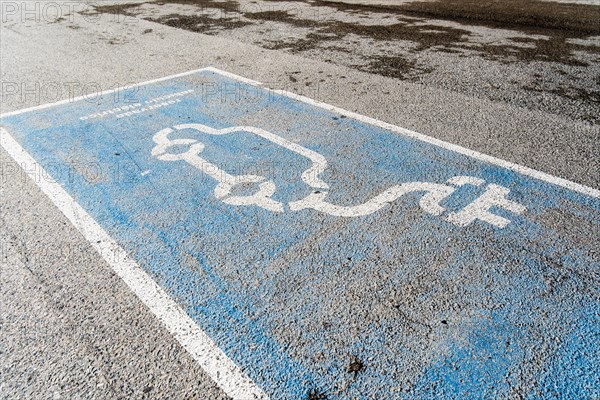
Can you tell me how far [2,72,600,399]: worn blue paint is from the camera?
8.23ft

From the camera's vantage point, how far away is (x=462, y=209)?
3744mm

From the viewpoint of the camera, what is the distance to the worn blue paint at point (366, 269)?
2.51 meters

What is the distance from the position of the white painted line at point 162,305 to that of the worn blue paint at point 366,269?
0.20ft

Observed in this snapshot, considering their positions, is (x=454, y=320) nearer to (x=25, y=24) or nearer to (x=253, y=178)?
(x=253, y=178)

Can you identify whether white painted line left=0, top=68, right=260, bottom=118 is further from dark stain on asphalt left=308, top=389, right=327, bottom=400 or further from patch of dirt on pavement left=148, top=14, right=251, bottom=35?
dark stain on asphalt left=308, top=389, right=327, bottom=400

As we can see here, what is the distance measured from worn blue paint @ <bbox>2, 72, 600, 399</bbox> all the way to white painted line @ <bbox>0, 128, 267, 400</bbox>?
0.20ft

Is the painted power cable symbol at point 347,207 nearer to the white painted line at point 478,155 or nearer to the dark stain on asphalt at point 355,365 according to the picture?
the white painted line at point 478,155

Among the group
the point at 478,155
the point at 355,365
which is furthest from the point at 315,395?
the point at 478,155

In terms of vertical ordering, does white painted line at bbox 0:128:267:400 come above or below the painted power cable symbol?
below

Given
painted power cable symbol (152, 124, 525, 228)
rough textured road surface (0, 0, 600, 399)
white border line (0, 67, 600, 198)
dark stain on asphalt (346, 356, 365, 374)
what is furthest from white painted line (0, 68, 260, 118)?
dark stain on asphalt (346, 356, 365, 374)

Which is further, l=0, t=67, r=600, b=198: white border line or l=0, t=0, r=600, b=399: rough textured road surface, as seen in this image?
l=0, t=67, r=600, b=198: white border line

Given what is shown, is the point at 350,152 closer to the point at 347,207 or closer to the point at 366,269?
the point at 347,207

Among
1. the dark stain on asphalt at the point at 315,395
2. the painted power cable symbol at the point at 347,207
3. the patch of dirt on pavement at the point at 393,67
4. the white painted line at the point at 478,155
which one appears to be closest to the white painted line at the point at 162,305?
the dark stain on asphalt at the point at 315,395

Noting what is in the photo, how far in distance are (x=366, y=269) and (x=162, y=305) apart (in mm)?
1350
